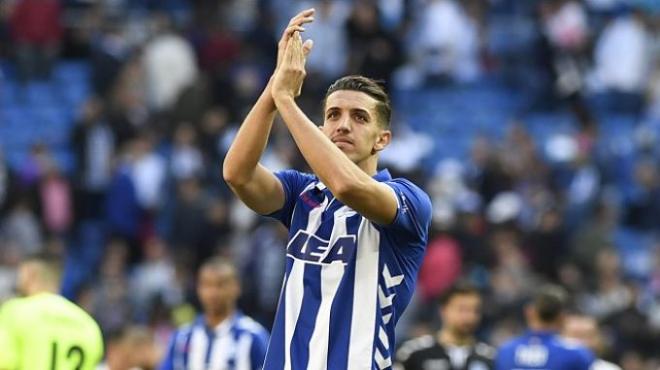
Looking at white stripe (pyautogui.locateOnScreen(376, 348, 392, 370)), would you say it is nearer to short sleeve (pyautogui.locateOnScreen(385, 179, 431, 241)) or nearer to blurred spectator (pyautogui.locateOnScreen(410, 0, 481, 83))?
short sleeve (pyautogui.locateOnScreen(385, 179, 431, 241))

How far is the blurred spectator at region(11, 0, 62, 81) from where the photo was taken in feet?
67.0

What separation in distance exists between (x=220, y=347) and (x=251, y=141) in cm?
454

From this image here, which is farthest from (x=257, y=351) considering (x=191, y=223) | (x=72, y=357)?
(x=191, y=223)

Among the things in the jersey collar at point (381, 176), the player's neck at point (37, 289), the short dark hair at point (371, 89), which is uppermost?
the short dark hair at point (371, 89)

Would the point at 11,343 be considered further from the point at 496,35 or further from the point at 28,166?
the point at 496,35

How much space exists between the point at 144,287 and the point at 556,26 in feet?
26.9

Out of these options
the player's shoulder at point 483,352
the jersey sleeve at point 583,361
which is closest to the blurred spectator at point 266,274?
the player's shoulder at point 483,352

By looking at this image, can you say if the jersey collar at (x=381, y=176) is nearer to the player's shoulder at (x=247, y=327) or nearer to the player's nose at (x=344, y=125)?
the player's nose at (x=344, y=125)

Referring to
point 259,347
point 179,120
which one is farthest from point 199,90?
point 259,347

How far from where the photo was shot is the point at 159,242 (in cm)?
1773

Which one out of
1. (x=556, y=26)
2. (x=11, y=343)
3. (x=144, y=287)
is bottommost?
(x=11, y=343)

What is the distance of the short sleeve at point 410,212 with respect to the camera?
20.6 feet

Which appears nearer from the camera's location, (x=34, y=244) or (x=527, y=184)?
(x=34, y=244)

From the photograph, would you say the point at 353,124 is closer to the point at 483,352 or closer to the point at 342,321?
the point at 342,321
